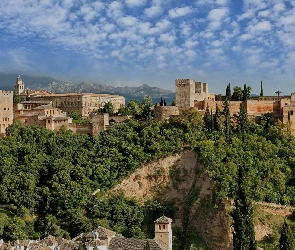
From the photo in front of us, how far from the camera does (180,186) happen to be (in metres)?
38.4

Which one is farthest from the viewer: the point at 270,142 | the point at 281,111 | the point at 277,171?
the point at 281,111

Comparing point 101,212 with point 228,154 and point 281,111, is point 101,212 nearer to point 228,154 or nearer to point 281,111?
point 228,154

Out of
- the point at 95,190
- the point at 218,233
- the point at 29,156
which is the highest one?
the point at 29,156

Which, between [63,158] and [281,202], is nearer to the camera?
[281,202]

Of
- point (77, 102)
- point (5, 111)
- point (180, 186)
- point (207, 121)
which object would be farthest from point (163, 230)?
point (77, 102)

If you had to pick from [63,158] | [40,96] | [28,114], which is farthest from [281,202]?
[40,96]

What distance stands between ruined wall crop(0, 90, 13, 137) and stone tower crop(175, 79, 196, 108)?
48.5 ft

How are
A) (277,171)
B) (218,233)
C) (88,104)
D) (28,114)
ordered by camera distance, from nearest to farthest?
(218,233), (277,171), (28,114), (88,104)

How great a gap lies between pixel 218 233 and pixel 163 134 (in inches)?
389

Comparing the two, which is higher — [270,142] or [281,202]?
[270,142]

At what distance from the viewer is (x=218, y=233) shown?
33.8 m

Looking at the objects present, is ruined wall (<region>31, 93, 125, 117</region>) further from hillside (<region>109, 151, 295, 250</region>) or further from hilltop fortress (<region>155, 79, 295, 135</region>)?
hillside (<region>109, 151, 295, 250</region>)

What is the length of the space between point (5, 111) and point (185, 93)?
15829 millimetres

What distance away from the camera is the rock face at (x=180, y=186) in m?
35.5
